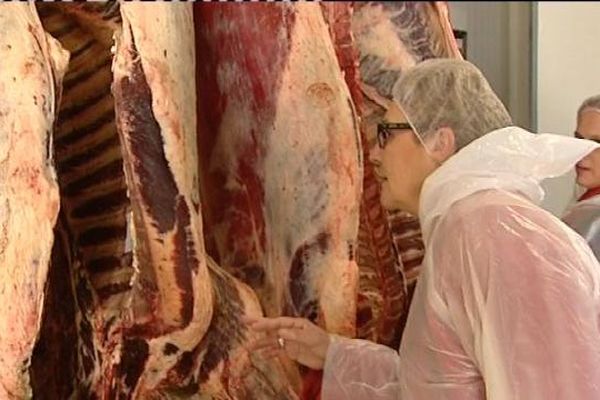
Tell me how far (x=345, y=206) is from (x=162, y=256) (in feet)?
0.86

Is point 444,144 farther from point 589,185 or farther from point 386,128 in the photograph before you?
point 589,185

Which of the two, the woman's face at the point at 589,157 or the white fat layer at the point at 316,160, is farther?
the woman's face at the point at 589,157

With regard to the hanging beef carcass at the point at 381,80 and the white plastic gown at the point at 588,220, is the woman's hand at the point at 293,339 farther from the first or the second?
the white plastic gown at the point at 588,220

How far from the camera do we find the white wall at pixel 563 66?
1582 millimetres

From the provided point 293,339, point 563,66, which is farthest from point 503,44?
point 293,339

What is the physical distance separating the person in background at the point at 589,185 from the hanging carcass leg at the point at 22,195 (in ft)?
2.41

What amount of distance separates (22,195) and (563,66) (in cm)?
92

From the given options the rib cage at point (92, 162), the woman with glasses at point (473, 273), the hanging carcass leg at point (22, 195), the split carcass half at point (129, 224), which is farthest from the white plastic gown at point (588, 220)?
the hanging carcass leg at point (22, 195)

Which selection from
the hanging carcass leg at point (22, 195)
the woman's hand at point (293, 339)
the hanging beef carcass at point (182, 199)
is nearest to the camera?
the hanging carcass leg at point (22, 195)

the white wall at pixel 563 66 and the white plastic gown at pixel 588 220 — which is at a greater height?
the white wall at pixel 563 66

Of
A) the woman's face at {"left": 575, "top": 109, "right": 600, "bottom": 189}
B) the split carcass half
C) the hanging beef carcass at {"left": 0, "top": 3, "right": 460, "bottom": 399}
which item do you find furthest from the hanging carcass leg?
the woman's face at {"left": 575, "top": 109, "right": 600, "bottom": 189}

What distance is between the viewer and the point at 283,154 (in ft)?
4.53

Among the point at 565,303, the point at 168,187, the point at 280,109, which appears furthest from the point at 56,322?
the point at 565,303

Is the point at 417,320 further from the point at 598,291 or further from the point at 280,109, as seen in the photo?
the point at 280,109
